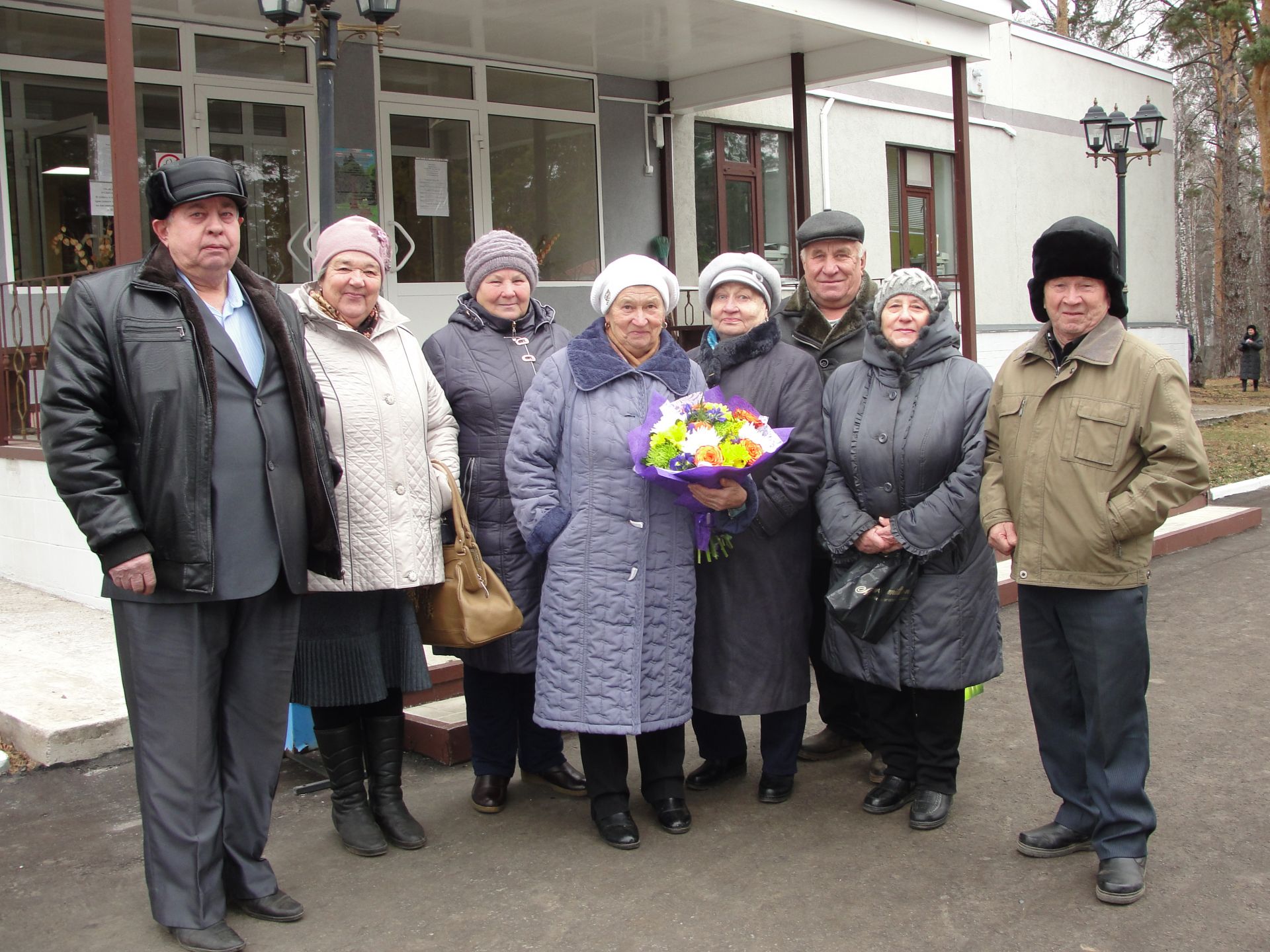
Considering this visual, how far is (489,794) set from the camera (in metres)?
4.45

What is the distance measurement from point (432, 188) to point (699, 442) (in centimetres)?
807

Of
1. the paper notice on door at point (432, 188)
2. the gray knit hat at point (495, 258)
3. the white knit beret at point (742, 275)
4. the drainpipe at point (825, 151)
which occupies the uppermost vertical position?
the drainpipe at point (825, 151)

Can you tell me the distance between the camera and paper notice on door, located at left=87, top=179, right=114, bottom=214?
9.10 m

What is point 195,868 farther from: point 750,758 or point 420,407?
point 750,758

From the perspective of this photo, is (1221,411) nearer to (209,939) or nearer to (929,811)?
(929,811)

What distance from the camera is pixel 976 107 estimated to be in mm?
16922

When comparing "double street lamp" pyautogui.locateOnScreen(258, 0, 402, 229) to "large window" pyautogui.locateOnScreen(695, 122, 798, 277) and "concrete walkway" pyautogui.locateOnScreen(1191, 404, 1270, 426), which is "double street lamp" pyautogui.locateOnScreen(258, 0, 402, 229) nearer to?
"large window" pyautogui.locateOnScreen(695, 122, 798, 277)

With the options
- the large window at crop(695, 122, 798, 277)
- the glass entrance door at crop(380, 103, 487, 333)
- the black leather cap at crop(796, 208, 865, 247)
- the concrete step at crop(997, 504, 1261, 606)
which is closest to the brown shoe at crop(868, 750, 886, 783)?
the black leather cap at crop(796, 208, 865, 247)

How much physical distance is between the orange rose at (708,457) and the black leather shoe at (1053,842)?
1576 millimetres

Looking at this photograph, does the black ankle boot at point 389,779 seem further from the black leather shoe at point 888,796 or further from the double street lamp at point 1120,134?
the double street lamp at point 1120,134

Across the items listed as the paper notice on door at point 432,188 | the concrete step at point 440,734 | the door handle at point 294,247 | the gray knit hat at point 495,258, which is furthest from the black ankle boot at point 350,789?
the paper notice on door at point 432,188

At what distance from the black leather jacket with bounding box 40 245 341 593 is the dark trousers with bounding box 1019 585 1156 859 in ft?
8.21

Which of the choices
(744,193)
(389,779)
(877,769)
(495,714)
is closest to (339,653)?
(389,779)

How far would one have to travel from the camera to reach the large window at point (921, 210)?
16.0 m
